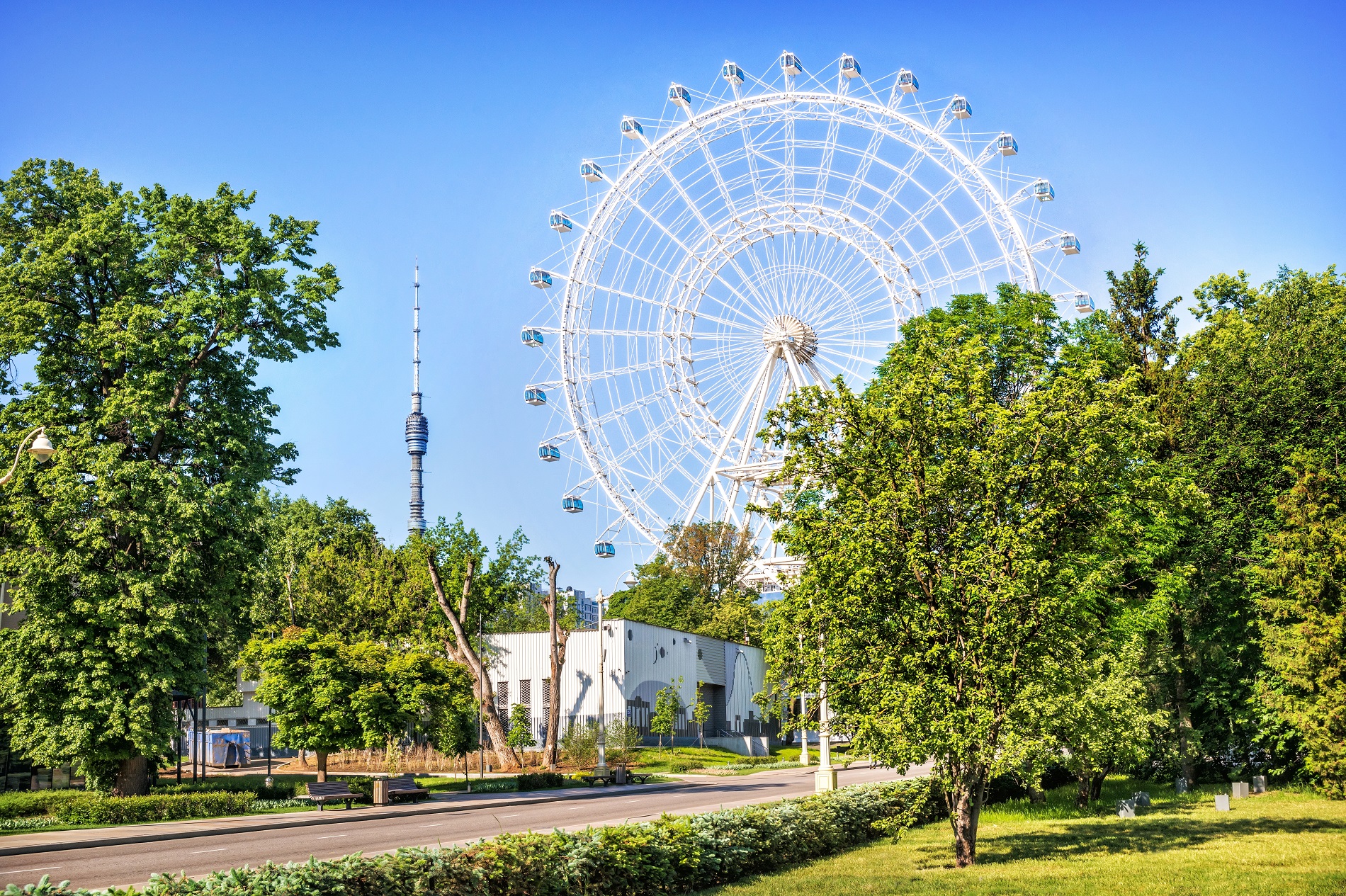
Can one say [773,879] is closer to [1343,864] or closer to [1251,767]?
[1343,864]

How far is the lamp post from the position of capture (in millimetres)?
46800

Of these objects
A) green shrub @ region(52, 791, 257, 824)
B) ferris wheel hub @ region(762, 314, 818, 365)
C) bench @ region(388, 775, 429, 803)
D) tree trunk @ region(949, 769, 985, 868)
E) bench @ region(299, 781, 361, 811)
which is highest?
ferris wheel hub @ region(762, 314, 818, 365)

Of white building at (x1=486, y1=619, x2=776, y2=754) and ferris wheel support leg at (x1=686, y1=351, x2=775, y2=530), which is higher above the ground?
ferris wheel support leg at (x1=686, y1=351, x2=775, y2=530)

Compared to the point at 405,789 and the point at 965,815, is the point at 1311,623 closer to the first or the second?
the point at 965,815

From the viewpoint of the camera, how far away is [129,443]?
32031mm

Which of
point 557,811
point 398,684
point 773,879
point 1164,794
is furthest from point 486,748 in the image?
point 773,879

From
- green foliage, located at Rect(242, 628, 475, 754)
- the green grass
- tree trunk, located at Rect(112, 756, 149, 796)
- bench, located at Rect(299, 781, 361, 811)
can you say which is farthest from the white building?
the green grass

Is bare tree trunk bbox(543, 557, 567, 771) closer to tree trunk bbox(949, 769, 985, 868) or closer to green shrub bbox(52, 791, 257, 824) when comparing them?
green shrub bbox(52, 791, 257, 824)

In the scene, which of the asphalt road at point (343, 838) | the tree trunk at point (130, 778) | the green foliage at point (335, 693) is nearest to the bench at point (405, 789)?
the green foliage at point (335, 693)

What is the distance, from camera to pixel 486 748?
6078 centimetres

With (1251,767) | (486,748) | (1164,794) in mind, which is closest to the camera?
(1164,794)

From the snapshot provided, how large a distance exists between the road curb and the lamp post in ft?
36.8

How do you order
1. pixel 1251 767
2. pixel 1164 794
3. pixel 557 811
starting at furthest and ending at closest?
1. pixel 1251 767
2. pixel 1164 794
3. pixel 557 811

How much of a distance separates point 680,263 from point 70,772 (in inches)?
1584
